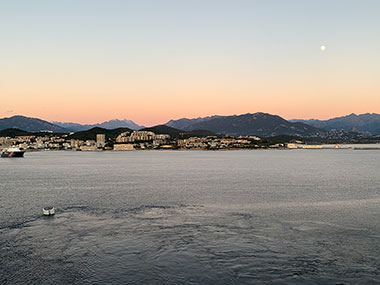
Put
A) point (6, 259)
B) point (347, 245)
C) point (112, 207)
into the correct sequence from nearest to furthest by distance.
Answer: point (6, 259) < point (347, 245) < point (112, 207)

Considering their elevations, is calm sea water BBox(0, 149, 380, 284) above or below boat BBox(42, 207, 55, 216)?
below

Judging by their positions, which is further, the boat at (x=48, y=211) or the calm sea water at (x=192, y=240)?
the boat at (x=48, y=211)

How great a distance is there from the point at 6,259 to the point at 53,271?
16.7 ft

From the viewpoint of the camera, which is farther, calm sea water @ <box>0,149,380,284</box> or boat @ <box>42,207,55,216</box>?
boat @ <box>42,207,55,216</box>

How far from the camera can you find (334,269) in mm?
23500

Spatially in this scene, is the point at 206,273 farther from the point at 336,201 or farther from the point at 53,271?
the point at 336,201

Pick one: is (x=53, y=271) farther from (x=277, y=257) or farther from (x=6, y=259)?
(x=277, y=257)

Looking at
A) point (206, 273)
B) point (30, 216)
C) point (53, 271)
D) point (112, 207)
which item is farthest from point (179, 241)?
point (30, 216)

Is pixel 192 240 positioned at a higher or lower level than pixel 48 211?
lower

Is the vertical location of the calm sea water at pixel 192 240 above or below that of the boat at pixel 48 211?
below

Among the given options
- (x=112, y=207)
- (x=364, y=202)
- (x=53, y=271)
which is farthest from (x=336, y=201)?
(x=53, y=271)

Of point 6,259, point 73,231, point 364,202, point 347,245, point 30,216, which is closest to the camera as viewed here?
point 6,259

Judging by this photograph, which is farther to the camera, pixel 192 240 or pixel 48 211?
pixel 48 211

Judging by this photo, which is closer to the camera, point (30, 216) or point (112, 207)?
point (30, 216)
